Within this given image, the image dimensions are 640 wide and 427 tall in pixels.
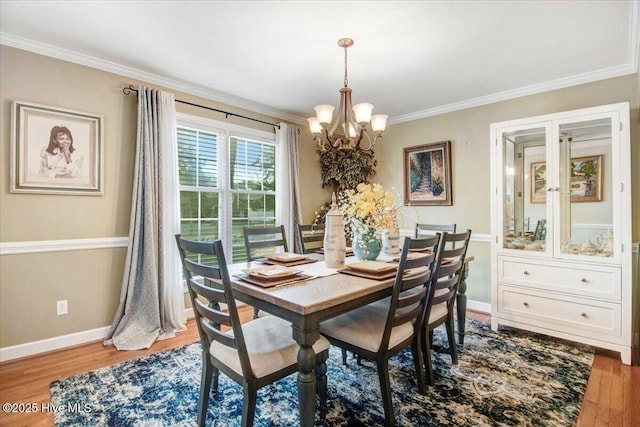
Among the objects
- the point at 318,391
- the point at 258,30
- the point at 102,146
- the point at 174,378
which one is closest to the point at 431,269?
the point at 318,391

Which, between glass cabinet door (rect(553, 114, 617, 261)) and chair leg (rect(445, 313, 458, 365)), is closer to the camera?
chair leg (rect(445, 313, 458, 365))

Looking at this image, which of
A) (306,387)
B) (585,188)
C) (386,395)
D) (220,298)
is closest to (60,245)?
(220,298)

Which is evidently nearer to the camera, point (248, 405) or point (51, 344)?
point (248, 405)

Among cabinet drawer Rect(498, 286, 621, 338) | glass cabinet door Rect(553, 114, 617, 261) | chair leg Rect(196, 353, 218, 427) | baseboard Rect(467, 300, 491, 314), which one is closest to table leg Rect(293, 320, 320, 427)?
chair leg Rect(196, 353, 218, 427)

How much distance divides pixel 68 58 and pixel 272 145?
7.00 ft

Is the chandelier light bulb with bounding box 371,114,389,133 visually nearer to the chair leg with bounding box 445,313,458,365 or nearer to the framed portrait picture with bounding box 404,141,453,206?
the chair leg with bounding box 445,313,458,365

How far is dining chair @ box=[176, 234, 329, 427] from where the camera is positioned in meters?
1.39

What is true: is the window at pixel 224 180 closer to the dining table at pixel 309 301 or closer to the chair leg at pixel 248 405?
the dining table at pixel 309 301

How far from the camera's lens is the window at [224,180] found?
337 centimetres

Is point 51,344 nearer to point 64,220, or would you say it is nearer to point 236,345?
point 64,220

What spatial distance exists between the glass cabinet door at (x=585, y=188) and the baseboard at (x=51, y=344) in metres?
4.17

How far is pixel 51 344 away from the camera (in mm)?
2600

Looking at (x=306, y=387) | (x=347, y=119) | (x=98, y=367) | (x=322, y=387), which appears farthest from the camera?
(x=347, y=119)

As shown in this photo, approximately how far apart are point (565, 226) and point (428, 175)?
68.4 inches
